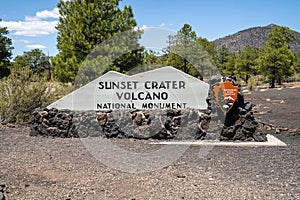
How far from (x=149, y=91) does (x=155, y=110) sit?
48 cm

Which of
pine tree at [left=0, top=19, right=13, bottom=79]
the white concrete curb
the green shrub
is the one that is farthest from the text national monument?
pine tree at [left=0, top=19, right=13, bottom=79]

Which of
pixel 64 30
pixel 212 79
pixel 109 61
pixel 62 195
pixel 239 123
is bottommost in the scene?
pixel 62 195

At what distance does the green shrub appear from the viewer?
37.9 ft

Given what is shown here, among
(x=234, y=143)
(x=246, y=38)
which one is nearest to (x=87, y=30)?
(x=234, y=143)

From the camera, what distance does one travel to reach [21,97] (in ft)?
37.9

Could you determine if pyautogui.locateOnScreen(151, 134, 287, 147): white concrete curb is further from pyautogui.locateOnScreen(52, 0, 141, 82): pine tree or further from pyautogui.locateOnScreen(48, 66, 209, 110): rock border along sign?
pyautogui.locateOnScreen(52, 0, 141, 82): pine tree

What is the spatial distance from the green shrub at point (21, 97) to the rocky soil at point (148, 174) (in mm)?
3659

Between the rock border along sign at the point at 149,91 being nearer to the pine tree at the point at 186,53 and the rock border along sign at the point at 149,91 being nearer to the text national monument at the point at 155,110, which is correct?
the text national monument at the point at 155,110

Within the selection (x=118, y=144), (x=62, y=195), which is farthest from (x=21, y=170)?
Result: (x=118, y=144)

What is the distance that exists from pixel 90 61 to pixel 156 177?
11.9 metres

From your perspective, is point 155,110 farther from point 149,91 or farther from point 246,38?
point 246,38

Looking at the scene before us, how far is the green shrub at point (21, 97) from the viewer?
11.5 m

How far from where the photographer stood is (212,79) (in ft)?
28.7

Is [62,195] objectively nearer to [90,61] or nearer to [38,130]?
[38,130]
